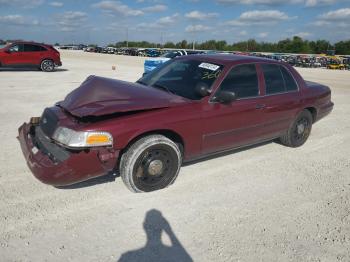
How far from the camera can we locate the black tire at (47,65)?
16500 mm

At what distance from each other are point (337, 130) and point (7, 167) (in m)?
6.35

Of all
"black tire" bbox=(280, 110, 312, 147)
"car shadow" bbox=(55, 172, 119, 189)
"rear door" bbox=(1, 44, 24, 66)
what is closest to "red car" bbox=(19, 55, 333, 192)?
"black tire" bbox=(280, 110, 312, 147)

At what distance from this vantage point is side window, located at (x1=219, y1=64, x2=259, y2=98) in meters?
4.33

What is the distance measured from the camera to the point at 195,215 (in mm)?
3393

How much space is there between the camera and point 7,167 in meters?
4.32

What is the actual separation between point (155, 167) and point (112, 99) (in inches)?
36.8

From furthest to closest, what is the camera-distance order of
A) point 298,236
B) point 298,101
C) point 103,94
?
point 298,101 < point 103,94 < point 298,236

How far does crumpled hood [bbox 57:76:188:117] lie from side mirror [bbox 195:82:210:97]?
211mm

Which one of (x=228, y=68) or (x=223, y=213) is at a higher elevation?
(x=228, y=68)

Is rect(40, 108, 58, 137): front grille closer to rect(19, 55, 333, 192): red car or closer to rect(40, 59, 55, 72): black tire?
rect(19, 55, 333, 192): red car

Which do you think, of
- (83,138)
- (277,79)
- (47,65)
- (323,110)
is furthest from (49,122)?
(47,65)

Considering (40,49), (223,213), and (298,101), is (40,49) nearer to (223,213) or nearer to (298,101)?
(298,101)

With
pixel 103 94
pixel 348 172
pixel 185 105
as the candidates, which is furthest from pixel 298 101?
pixel 103 94

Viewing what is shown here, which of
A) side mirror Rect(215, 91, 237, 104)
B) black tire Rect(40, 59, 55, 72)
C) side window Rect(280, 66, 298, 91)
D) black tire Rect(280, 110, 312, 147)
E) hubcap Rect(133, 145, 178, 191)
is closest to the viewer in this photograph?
hubcap Rect(133, 145, 178, 191)
